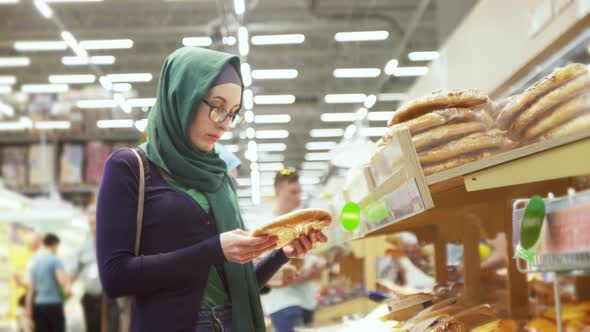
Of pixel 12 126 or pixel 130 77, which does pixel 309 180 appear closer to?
pixel 130 77

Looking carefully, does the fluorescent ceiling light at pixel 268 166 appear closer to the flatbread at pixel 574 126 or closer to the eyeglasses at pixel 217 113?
the eyeglasses at pixel 217 113

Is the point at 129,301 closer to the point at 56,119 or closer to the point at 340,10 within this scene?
the point at 56,119

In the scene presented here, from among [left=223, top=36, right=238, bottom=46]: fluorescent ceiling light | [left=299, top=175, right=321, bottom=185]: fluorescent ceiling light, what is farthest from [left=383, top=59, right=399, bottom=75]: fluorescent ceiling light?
[left=299, top=175, right=321, bottom=185]: fluorescent ceiling light

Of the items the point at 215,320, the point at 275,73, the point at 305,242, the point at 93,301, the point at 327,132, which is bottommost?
the point at 93,301

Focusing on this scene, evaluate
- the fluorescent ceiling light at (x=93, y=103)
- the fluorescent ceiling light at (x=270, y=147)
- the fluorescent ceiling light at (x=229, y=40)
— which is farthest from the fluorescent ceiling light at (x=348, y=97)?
the fluorescent ceiling light at (x=229, y=40)

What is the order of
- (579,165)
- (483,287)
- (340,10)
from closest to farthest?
(579,165) → (483,287) → (340,10)

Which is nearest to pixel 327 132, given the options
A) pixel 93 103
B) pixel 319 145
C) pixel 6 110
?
pixel 319 145

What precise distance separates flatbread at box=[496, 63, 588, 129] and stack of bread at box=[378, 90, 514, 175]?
0.03 meters

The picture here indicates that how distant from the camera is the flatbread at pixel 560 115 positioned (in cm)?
104

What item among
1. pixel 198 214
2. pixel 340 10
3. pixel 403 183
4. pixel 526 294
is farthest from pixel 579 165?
pixel 340 10

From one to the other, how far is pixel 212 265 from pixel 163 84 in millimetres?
541

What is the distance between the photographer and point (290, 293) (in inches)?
185

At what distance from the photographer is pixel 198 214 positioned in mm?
1824

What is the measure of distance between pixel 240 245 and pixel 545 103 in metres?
0.77
